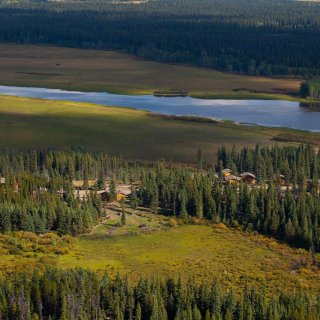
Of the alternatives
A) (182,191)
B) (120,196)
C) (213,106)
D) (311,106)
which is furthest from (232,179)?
(311,106)

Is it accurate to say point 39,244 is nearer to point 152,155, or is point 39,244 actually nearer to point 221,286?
point 221,286

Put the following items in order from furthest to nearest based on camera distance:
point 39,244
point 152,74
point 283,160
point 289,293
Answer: point 152,74
point 283,160
point 39,244
point 289,293

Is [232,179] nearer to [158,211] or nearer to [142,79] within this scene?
[158,211]

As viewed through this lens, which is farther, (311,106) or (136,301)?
(311,106)

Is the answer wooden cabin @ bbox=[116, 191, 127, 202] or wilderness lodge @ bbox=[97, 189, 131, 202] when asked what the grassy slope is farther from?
wooden cabin @ bbox=[116, 191, 127, 202]

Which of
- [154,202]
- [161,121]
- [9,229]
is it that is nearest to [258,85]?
[161,121]
